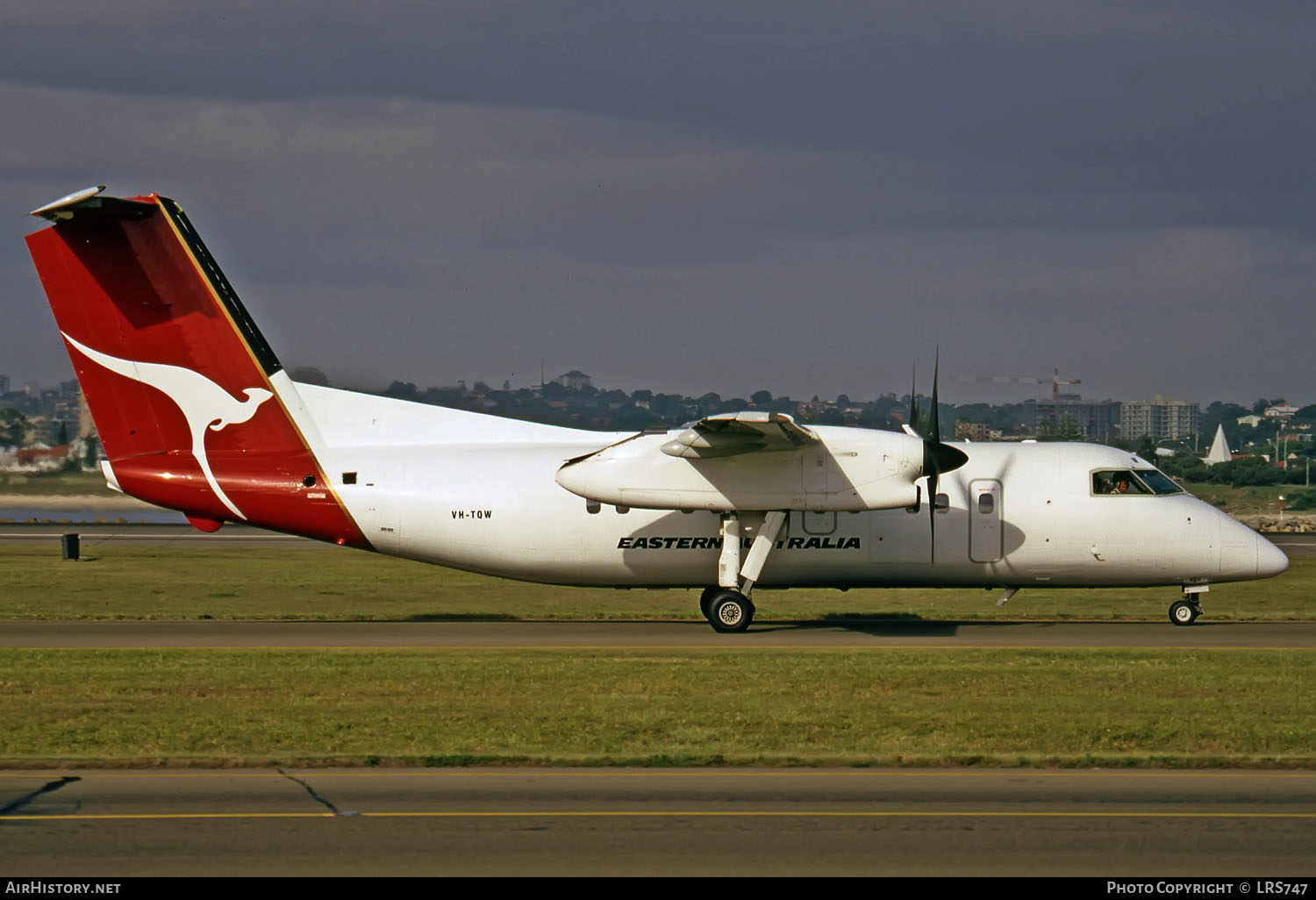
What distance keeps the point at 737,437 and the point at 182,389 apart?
32.3ft

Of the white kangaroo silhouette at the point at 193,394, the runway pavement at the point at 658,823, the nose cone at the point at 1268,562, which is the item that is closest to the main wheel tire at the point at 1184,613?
the nose cone at the point at 1268,562

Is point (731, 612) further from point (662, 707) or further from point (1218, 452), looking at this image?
point (1218, 452)

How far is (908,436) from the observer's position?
Result: 22.2 m

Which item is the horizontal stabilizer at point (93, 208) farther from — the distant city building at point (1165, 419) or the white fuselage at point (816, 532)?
the distant city building at point (1165, 419)

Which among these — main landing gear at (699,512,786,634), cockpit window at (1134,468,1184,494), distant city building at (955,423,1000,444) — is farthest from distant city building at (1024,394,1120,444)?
main landing gear at (699,512,786,634)

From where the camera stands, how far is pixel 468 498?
23.7 m

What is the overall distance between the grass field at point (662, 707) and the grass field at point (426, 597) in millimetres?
6906

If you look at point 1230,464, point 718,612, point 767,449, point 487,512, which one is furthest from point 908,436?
point 1230,464

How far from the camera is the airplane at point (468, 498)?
2330 centimetres

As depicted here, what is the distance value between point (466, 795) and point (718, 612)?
12552 millimetres

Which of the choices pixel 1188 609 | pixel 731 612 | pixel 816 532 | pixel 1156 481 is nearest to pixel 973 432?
pixel 1156 481

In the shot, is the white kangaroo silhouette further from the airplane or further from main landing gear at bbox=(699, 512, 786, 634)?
main landing gear at bbox=(699, 512, 786, 634)

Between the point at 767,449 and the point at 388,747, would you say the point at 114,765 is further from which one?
the point at 767,449

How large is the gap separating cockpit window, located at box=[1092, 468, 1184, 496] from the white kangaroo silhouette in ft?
49.9
